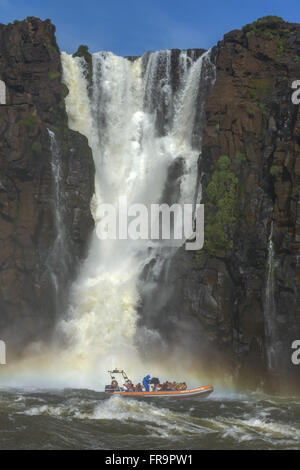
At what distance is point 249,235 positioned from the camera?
34.1 metres

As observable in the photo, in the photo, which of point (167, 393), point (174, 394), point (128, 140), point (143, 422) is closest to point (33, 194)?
point (128, 140)

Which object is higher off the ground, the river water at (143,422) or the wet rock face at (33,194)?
the wet rock face at (33,194)

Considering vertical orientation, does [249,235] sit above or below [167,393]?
above

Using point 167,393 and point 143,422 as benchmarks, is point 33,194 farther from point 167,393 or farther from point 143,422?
point 143,422

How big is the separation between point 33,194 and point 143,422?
21618mm

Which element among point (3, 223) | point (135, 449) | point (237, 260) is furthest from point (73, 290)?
point (135, 449)

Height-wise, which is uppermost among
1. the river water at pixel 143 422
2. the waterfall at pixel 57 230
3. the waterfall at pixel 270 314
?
the waterfall at pixel 57 230

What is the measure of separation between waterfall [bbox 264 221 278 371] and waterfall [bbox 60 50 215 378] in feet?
30.7

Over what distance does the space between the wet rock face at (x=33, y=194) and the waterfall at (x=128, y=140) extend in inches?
77.1

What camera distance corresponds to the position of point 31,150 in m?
38.8

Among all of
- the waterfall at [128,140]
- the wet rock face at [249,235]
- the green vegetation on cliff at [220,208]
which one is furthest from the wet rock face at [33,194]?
the green vegetation on cliff at [220,208]

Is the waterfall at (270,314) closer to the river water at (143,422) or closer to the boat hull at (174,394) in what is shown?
the river water at (143,422)

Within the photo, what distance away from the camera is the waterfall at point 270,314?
3103cm
